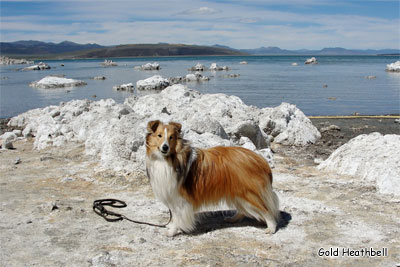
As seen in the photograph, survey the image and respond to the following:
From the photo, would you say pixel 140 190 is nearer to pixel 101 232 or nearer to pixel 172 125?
pixel 101 232

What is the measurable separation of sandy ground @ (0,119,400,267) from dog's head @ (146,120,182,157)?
1314 millimetres

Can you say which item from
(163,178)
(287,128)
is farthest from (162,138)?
(287,128)

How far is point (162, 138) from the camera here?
504 centimetres

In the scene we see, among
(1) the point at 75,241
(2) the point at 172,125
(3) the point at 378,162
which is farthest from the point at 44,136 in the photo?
(3) the point at 378,162

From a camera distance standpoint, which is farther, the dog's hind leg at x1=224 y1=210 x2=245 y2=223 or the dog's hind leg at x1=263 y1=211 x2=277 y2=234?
the dog's hind leg at x1=224 y1=210 x2=245 y2=223

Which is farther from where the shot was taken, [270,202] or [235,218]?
[235,218]

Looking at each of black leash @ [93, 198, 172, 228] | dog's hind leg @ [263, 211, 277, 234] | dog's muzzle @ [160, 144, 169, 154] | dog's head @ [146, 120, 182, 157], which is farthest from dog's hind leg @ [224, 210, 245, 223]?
dog's muzzle @ [160, 144, 169, 154]

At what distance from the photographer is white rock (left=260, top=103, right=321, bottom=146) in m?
12.4

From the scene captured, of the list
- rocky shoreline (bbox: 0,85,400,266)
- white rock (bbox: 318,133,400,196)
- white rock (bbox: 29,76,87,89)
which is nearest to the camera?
rocky shoreline (bbox: 0,85,400,266)

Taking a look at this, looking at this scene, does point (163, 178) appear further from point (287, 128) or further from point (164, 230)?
point (287, 128)

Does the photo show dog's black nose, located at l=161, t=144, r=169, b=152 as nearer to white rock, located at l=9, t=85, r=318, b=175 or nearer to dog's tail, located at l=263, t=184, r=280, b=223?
dog's tail, located at l=263, t=184, r=280, b=223

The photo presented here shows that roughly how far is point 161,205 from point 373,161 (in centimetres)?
435

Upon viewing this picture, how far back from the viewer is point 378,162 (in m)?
8.00

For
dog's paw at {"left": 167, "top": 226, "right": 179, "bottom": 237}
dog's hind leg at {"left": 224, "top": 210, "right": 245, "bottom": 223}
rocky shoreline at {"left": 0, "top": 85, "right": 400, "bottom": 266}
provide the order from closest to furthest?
rocky shoreline at {"left": 0, "top": 85, "right": 400, "bottom": 266}, dog's paw at {"left": 167, "top": 226, "right": 179, "bottom": 237}, dog's hind leg at {"left": 224, "top": 210, "right": 245, "bottom": 223}
